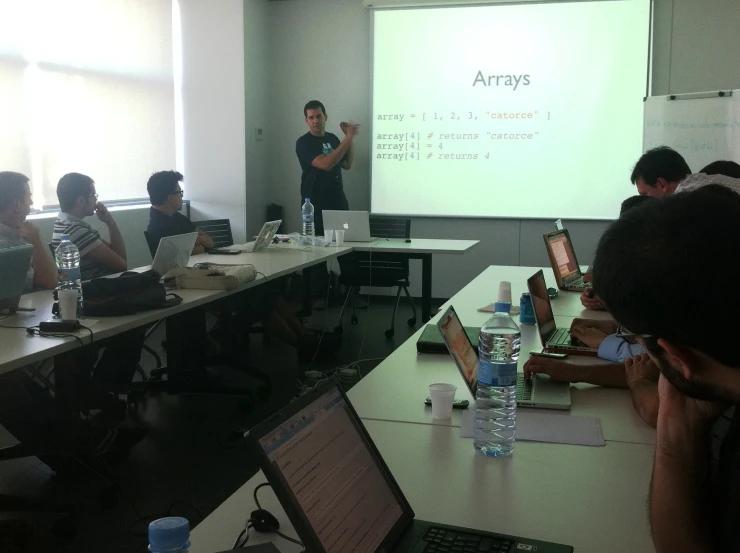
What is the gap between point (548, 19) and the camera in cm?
670

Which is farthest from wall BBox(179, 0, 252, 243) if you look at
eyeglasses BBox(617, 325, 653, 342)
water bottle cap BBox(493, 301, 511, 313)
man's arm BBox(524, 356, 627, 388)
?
eyeglasses BBox(617, 325, 653, 342)

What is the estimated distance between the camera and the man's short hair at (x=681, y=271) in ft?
2.75

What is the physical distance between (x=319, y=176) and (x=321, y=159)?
0.20m

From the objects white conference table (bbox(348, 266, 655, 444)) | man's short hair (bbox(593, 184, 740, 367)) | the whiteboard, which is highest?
the whiteboard

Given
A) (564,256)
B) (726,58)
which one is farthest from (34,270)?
(726,58)

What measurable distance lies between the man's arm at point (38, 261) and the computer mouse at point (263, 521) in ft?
9.02

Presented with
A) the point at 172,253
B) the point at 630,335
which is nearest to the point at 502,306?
the point at 630,335

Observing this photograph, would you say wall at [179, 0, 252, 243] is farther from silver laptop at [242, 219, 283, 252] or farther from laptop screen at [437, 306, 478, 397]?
laptop screen at [437, 306, 478, 397]

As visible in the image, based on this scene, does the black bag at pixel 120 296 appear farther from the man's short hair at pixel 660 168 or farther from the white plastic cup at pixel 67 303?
the man's short hair at pixel 660 168

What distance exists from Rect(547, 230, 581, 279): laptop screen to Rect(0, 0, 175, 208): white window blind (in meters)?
3.45

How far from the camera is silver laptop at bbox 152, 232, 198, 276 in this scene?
152 inches

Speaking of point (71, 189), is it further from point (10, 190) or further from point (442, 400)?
point (442, 400)

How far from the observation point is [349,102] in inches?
290

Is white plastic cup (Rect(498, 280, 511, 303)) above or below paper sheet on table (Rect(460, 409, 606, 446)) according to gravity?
above
